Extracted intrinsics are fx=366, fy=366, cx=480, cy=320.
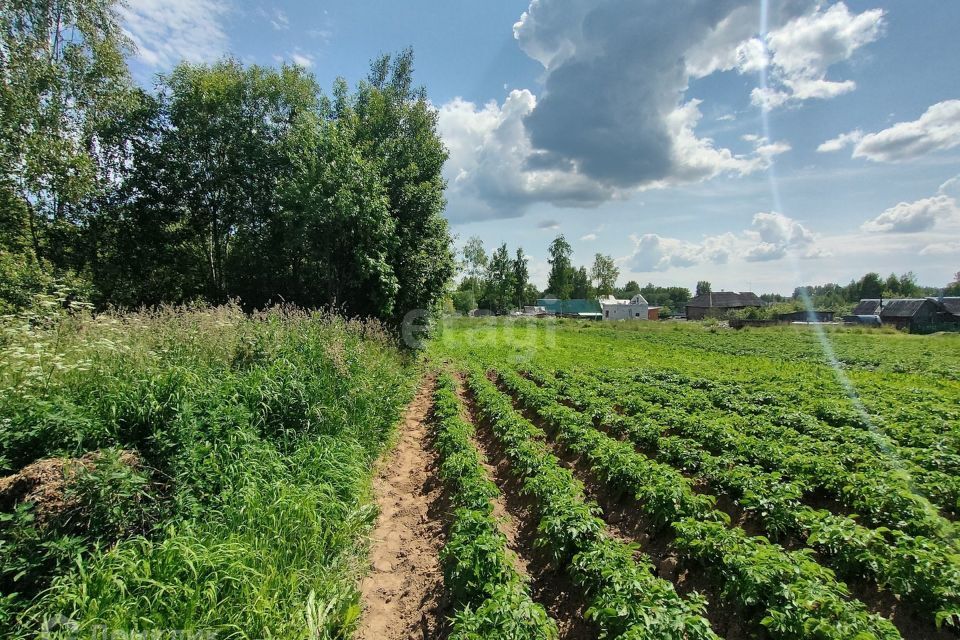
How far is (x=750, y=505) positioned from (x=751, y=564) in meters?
1.59

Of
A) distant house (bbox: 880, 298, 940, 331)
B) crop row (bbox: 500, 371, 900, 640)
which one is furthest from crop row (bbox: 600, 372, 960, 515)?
distant house (bbox: 880, 298, 940, 331)

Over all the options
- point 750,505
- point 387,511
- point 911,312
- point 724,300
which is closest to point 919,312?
point 911,312

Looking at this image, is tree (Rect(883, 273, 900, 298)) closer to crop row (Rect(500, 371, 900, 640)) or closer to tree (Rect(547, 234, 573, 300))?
tree (Rect(547, 234, 573, 300))

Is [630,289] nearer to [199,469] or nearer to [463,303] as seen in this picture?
[463,303]

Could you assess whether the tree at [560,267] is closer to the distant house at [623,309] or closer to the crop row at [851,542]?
the distant house at [623,309]

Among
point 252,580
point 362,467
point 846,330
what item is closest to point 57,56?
point 362,467

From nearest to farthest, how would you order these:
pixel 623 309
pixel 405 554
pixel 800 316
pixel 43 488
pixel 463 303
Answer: pixel 43 488, pixel 405 554, pixel 800 316, pixel 463 303, pixel 623 309

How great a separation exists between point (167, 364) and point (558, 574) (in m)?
6.01

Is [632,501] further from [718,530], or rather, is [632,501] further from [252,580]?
[252,580]

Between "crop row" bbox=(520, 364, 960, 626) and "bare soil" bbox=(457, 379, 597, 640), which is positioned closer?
"crop row" bbox=(520, 364, 960, 626)

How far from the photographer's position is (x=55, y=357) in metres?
4.50

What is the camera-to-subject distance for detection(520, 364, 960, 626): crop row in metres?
3.37

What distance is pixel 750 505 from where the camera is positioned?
188 inches

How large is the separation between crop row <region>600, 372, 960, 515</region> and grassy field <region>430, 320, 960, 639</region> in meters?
0.04
